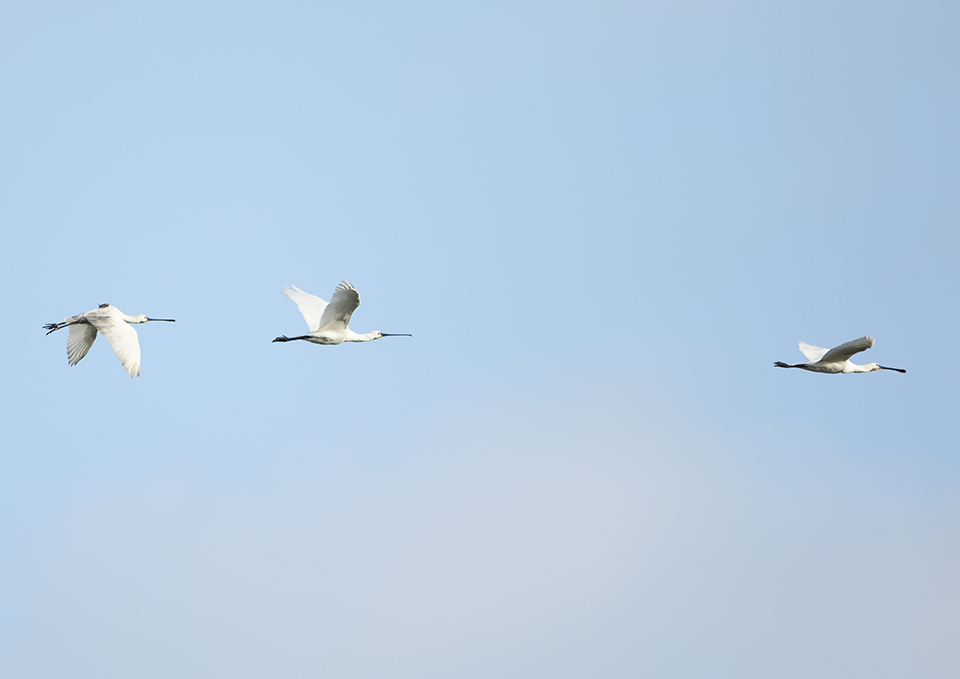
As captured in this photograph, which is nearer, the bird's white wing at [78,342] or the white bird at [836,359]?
the white bird at [836,359]

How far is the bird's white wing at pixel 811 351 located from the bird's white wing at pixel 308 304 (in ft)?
57.8

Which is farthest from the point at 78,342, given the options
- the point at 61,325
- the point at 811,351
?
the point at 811,351

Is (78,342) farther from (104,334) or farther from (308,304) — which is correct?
(308,304)

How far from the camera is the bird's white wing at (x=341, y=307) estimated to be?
42094 millimetres

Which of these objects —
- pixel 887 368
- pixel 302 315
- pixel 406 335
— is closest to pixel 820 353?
pixel 887 368

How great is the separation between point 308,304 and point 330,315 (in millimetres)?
3086

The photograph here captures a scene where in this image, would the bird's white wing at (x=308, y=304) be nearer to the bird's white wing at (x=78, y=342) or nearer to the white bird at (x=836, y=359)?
the bird's white wing at (x=78, y=342)

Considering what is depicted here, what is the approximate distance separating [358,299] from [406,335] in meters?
7.55

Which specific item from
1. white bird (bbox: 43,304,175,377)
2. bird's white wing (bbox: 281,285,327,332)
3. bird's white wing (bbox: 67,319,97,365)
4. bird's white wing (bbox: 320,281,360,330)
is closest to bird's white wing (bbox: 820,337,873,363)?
bird's white wing (bbox: 320,281,360,330)

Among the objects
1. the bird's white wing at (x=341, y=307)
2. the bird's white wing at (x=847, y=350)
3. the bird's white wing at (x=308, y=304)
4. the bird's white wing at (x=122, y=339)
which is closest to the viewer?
the bird's white wing at (x=847, y=350)

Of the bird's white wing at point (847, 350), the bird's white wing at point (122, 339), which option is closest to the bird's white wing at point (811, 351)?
the bird's white wing at point (847, 350)

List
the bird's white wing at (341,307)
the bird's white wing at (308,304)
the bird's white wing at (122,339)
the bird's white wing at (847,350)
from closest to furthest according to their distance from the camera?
the bird's white wing at (847,350) < the bird's white wing at (341,307) < the bird's white wing at (122,339) < the bird's white wing at (308,304)

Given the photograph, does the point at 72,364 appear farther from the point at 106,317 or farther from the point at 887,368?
the point at 887,368

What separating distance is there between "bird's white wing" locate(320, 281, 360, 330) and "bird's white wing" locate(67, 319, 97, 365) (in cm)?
938
